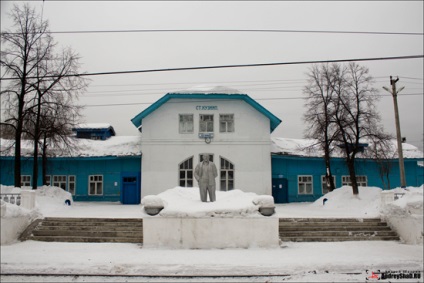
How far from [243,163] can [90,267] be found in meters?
14.9

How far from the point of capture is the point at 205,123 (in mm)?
22828

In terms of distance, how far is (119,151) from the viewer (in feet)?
80.2

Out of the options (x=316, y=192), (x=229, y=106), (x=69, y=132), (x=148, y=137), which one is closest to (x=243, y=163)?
(x=229, y=106)

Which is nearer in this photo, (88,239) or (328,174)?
(88,239)

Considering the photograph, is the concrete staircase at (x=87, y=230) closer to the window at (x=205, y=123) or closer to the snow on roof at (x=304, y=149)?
the window at (x=205, y=123)

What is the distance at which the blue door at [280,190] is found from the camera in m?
25.9

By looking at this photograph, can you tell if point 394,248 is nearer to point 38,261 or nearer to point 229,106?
point 38,261

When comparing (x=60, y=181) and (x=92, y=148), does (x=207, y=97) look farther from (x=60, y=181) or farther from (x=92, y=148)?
(x=60, y=181)

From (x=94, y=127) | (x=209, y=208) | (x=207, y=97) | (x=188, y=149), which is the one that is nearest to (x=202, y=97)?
(x=207, y=97)

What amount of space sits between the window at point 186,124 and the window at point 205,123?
0.63m

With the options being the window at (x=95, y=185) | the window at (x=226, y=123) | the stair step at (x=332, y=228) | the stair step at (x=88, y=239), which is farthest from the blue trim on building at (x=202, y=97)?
the stair step at (x=88, y=239)

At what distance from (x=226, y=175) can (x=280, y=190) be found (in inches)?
227

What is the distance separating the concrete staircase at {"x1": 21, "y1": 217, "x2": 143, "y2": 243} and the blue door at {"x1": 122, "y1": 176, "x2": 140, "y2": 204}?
29.3 ft

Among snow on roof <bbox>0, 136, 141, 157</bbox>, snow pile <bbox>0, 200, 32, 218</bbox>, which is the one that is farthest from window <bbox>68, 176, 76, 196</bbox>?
snow pile <bbox>0, 200, 32, 218</bbox>
